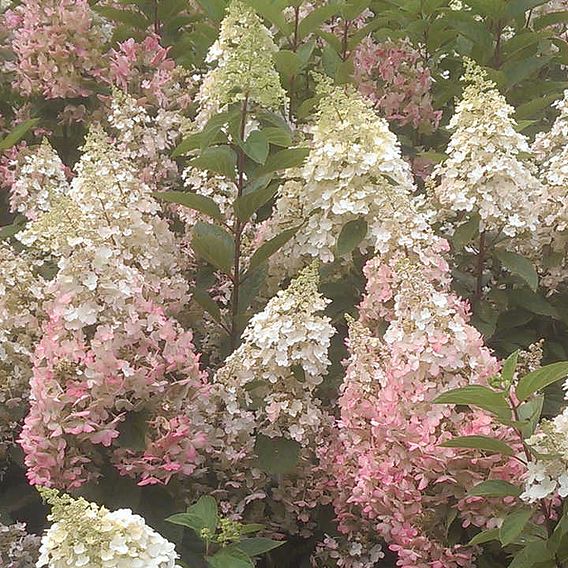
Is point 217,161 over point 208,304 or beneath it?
over

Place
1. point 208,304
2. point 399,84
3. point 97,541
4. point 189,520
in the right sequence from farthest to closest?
1. point 399,84
2. point 208,304
3. point 189,520
4. point 97,541

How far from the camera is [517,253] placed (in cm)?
260

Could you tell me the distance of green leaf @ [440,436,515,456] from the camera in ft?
5.83

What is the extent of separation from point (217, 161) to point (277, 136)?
0.17 m

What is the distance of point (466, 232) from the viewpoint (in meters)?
2.48

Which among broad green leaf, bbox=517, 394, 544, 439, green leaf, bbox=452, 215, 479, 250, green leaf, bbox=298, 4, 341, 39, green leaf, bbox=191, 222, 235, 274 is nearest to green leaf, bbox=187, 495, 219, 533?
broad green leaf, bbox=517, 394, 544, 439

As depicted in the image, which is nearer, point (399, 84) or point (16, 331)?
point (16, 331)

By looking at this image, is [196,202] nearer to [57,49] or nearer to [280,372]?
[280,372]

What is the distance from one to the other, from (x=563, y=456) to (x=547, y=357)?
956 millimetres

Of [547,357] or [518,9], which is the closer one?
[547,357]

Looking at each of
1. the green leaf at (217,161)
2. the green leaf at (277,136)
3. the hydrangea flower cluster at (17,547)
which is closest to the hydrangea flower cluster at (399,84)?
the green leaf at (277,136)

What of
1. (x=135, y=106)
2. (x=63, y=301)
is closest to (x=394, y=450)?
(x=63, y=301)

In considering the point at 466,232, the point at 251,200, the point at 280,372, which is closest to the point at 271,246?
the point at 251,200

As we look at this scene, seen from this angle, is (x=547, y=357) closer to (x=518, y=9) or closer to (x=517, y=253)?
(x=517, y=253)
